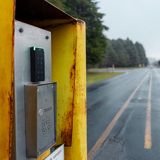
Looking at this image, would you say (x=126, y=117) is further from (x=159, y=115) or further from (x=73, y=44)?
(x=73, y=44)

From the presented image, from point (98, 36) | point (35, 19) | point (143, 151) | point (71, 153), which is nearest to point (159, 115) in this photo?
point (143, 151)

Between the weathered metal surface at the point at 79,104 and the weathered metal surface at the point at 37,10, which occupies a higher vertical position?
the weathered metal surface at the point at 37,10

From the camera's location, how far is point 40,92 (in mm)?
1592

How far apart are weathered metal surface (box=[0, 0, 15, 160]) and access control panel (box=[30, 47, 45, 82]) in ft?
1.11

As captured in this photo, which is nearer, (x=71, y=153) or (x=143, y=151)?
(x=71, y=153)

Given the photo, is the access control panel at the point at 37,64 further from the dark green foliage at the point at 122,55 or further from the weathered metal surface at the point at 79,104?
the dark green foliage at the point at 122,55

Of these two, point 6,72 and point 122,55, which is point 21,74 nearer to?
point 6,72

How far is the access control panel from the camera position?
1598 mm

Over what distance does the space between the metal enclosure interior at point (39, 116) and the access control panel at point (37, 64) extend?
9 centimetres

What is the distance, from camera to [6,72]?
4.16 ft

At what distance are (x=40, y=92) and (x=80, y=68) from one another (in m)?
0.61

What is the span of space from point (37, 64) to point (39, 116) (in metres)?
0.45

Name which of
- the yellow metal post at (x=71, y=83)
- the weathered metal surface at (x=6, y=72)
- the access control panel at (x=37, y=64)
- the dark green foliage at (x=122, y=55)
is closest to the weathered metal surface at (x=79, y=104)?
the yellow metal post at (x=71, y=83)

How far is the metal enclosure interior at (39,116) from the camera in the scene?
1554 millimetres
